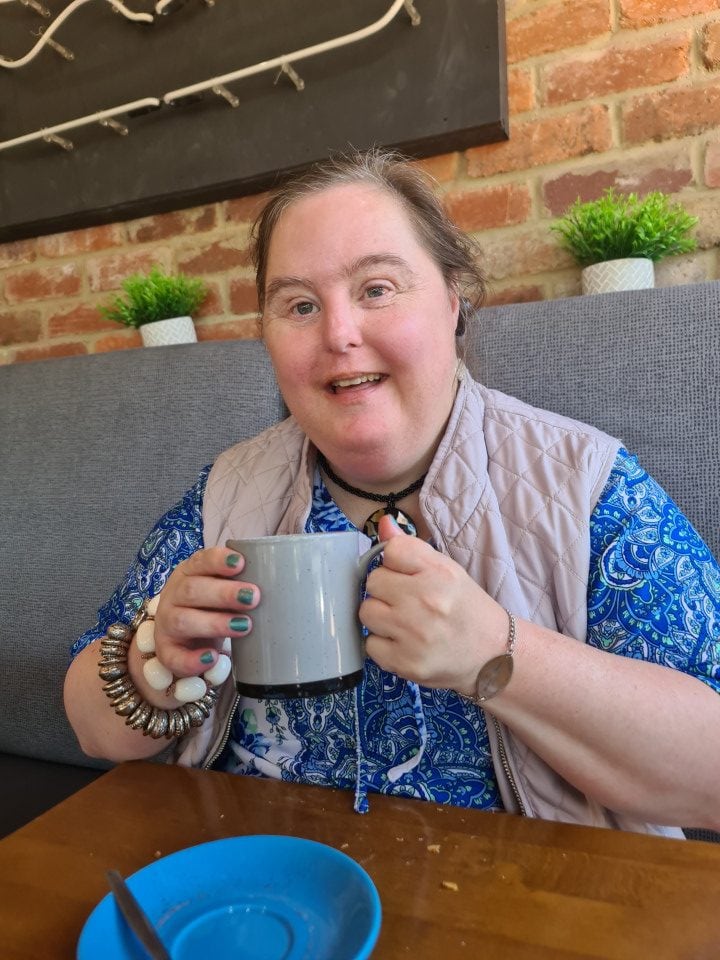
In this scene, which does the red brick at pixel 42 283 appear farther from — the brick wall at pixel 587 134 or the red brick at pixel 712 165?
the red brick at pixel 712 165

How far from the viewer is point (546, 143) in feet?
4.69

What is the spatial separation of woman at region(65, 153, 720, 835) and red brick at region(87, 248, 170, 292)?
94 centimetres

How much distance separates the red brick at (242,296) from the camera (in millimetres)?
1737

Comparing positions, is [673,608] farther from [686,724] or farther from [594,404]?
[594,404]

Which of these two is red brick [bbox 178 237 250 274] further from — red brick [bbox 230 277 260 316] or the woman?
the woman

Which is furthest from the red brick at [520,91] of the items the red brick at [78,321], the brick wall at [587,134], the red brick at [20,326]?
the red brick at [20,326]

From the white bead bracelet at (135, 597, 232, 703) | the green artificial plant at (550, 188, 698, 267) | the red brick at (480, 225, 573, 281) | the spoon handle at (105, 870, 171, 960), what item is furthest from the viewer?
the red brick at (480, 225, 573, 281)

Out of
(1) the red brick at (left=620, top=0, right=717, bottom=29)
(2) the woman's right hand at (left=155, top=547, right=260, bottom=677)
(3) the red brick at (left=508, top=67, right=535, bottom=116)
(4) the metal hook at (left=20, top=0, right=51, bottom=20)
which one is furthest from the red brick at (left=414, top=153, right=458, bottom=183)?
(2) the woman's right hand at (left=155, top=547, right=260, bottom=677)

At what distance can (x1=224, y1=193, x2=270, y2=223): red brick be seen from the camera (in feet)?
5.60

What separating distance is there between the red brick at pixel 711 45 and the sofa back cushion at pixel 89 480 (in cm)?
95

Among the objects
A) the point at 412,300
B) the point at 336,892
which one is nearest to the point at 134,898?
the point at 336,892

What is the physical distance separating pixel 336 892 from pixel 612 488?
1.67 feet

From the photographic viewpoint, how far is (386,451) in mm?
860

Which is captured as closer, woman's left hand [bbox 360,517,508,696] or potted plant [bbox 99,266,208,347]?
woman's left hand [bbox 360,517,508,696]
